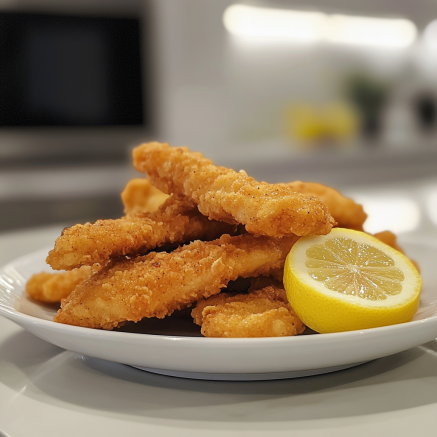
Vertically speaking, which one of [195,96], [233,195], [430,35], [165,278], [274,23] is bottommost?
[195,96]

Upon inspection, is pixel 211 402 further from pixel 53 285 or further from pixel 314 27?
pixel 314 27

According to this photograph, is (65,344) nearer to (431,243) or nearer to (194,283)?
(194,283)

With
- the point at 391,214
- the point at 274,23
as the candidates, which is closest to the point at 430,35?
the point at 274,23

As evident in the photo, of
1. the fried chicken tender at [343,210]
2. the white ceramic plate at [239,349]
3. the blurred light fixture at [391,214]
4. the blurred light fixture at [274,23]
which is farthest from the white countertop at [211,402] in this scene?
the blurred light fixture at [274,23]

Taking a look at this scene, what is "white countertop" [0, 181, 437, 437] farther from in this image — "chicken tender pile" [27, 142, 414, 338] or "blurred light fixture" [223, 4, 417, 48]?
"blurred light fixture" [223, 4, 417, 48]

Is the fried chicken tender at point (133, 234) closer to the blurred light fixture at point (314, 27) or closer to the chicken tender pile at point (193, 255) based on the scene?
the chicken tender pile at point (193, 255)

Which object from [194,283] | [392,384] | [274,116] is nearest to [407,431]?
[392,384]

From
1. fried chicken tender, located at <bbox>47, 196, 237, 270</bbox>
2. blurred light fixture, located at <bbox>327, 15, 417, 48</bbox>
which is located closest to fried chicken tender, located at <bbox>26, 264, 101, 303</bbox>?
fried chicken tender, located at <bbox>47, 196, 237, 270</bbox>
